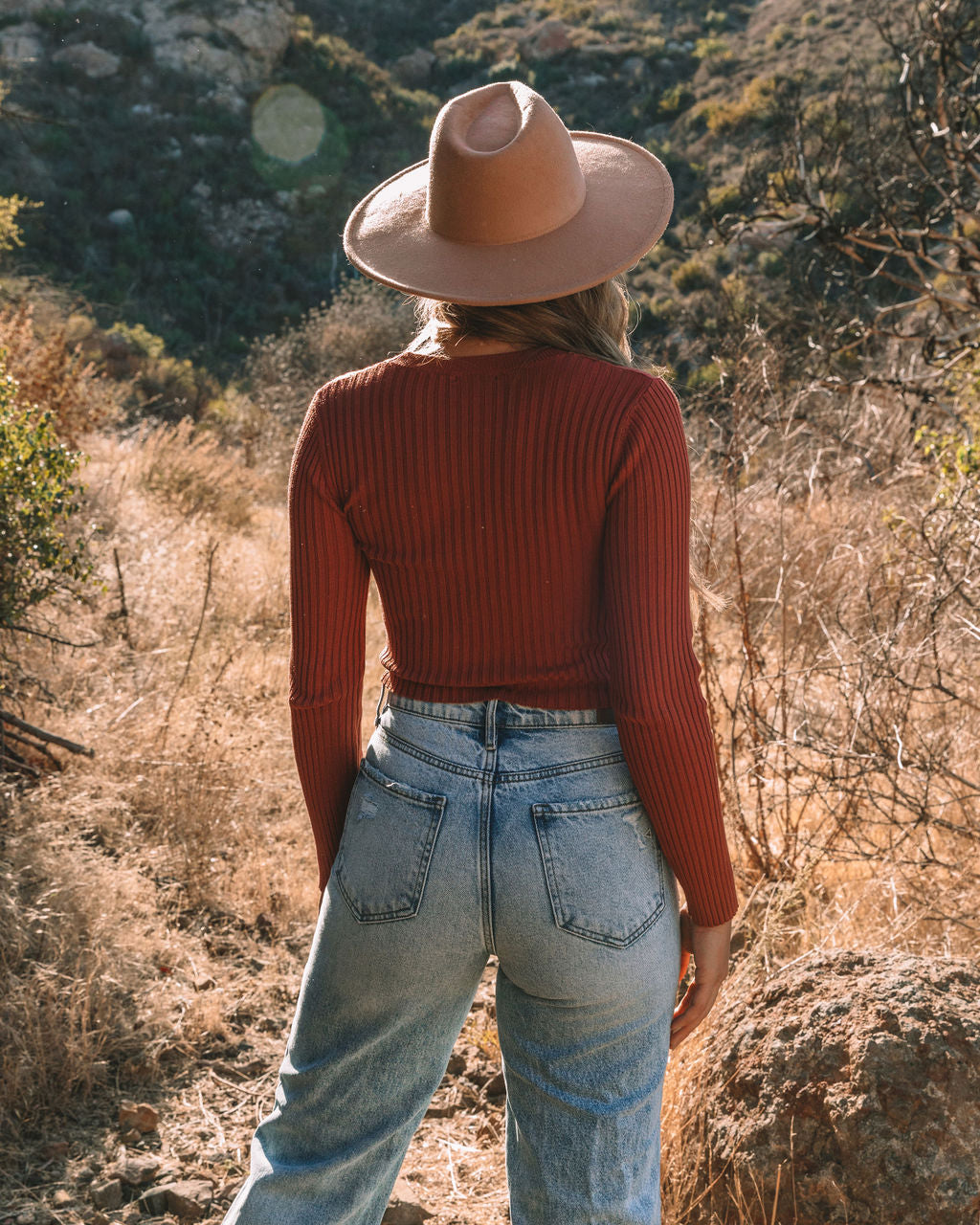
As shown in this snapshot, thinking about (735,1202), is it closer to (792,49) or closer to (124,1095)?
(124,1095)

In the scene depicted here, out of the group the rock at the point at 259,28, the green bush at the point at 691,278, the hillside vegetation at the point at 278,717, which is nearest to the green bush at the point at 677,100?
the green bush at the point at 691,278

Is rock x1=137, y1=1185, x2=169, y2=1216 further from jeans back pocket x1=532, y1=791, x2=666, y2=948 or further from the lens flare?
the lens flare

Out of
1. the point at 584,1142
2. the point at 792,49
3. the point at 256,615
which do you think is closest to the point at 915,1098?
the point at 584,1142

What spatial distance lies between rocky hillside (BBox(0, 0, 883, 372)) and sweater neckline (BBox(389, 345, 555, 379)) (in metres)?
17.6

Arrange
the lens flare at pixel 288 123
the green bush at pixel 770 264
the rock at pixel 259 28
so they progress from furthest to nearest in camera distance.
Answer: the rock at pixel 259 28 → the lens flare at pixel 288 123 → the green bush at pixel 770 264

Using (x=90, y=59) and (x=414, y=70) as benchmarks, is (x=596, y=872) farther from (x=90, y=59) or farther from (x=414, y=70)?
(x=414, y=70)

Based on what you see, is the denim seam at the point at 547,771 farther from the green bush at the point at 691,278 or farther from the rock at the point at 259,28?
the rock at the point at 259,28

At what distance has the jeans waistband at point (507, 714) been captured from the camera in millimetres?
1162

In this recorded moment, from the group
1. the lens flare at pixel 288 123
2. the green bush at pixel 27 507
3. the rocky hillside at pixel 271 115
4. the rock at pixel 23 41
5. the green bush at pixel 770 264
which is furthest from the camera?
the lens flare at pixel 288 123

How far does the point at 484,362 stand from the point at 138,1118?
214 cm

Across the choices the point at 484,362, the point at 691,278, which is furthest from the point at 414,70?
the point at 484,362

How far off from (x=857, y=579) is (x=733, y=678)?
1120 mm

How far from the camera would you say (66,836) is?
123 inches

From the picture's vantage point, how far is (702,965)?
126cm
